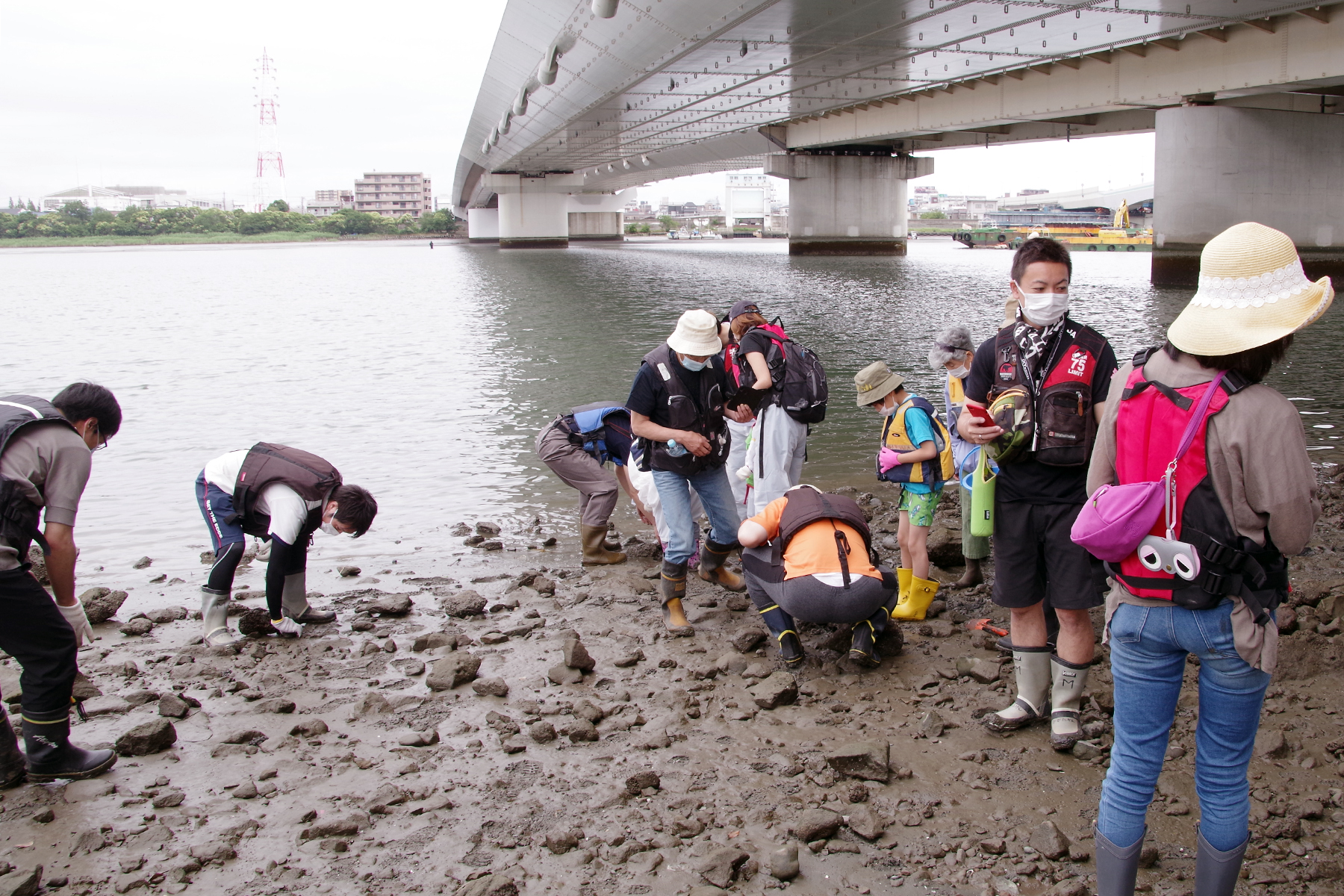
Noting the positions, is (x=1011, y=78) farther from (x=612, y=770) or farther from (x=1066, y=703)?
(x=612, y=770)

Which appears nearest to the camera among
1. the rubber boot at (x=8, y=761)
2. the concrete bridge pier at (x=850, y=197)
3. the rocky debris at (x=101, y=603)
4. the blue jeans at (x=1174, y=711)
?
the blue jeans at (x=1174, y=711)

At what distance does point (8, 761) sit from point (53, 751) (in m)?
0.17

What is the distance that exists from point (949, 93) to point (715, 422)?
1464 inches

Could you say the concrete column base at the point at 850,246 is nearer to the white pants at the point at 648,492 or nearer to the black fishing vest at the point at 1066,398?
the white pants at the point at 648,492

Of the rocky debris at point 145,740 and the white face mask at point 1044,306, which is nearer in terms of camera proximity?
the white face mask at point 1044,306

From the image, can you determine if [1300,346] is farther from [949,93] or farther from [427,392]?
[949,93]

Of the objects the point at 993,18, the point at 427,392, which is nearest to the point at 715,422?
the point at 427,392

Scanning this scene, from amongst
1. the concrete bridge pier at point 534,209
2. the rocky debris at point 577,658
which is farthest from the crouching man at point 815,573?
the concrete bridge pier at point 534,209

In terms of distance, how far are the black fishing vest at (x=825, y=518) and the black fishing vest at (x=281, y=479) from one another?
2.41m

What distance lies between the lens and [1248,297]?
255 cm

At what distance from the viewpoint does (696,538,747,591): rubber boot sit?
6375mm

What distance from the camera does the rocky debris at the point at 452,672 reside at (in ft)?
16.0

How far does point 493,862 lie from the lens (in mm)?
3410

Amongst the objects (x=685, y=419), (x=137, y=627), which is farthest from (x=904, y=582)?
(x=137, y=627)
